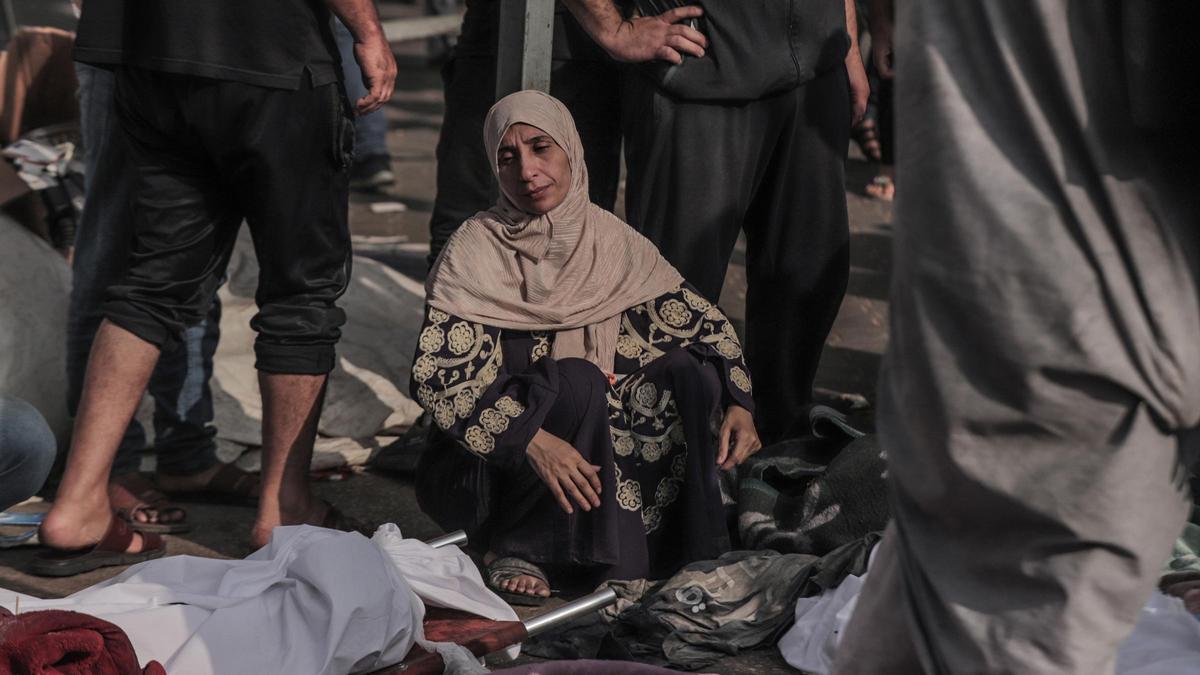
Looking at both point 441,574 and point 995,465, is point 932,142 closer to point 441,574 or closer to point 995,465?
point 995,465

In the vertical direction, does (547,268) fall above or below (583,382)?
above

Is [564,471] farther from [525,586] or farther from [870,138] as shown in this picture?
[870,138]

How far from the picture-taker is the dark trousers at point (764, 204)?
3641mm

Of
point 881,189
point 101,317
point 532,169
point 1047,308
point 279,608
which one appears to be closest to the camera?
point 1047,308

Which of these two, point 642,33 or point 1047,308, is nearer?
point 1047,308

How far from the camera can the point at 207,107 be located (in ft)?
10.2

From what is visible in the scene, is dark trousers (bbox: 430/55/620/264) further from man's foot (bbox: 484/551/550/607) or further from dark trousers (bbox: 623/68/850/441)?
man's foot (bbox: 484/551/550/607)

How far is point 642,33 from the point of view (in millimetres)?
3543

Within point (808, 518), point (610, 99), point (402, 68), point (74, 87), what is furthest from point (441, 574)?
point (402, 68)

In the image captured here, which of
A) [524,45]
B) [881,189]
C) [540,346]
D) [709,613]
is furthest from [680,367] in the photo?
[881,189]

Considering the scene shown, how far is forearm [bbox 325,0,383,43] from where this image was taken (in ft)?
10.3

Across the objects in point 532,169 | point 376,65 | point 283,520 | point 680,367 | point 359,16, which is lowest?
point 283,520

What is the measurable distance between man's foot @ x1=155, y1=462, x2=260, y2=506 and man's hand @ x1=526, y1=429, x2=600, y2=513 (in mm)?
953

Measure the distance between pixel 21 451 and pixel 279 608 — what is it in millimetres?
800
